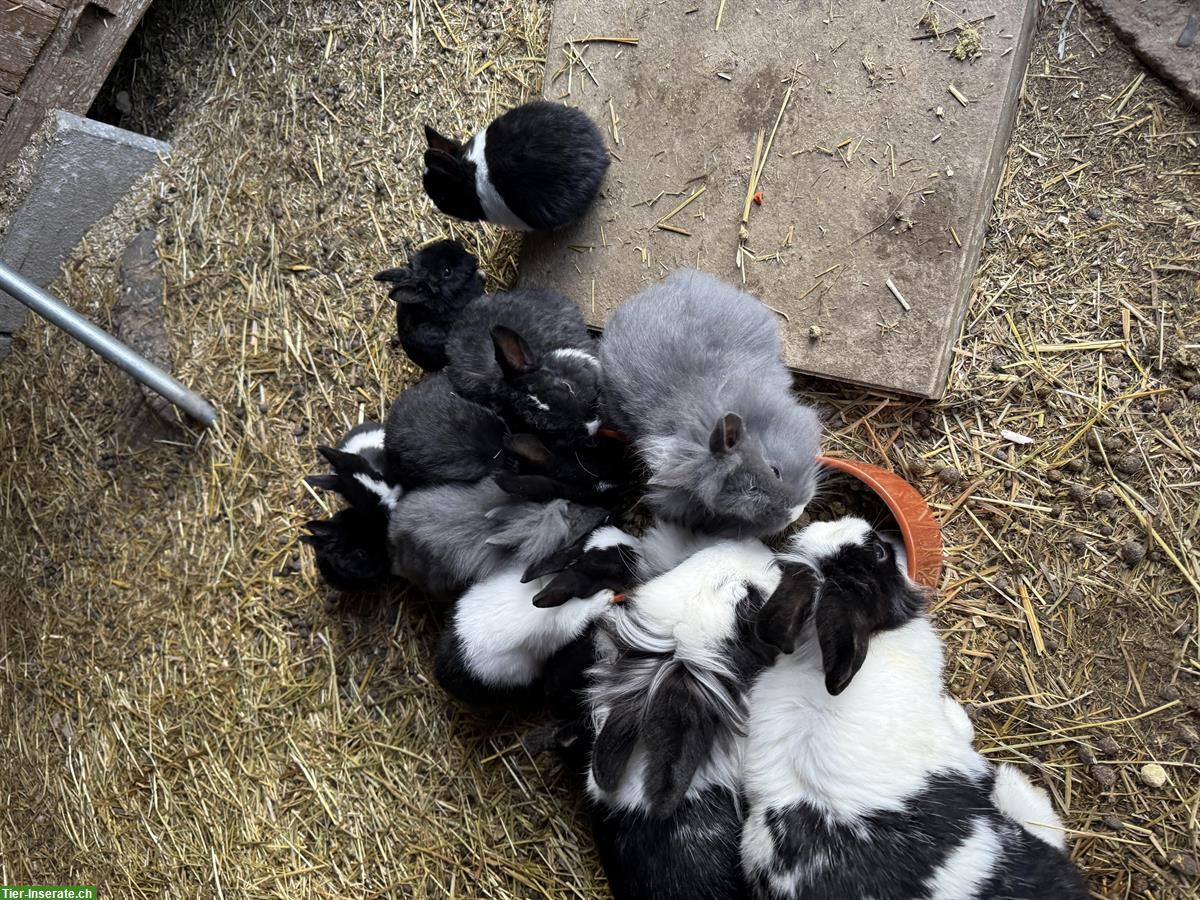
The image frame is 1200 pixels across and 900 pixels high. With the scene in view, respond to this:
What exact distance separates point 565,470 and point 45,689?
3.26 meters

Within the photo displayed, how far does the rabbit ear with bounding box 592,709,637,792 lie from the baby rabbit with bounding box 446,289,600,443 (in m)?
1.08

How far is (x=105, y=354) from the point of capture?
3885 millimetres

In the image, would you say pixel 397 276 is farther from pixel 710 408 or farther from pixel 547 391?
pixel 710 408

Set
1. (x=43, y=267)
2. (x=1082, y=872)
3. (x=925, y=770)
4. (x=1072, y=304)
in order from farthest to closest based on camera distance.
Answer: (x=43, y=267)
(x=1072, y=304)
(x=1082, y=872)
(x=925, y=770)

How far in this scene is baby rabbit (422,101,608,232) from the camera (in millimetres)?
3443

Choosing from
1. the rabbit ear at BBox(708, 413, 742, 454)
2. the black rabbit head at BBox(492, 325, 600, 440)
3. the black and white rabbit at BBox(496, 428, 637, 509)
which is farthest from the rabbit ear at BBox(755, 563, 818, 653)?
the black rabbit head at BBox(492, 325, 600, 440)

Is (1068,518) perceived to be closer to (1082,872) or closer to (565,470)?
(1082,872)

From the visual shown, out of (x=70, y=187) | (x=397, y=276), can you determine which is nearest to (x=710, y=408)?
(x=397, y=276)

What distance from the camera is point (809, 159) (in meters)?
3.27

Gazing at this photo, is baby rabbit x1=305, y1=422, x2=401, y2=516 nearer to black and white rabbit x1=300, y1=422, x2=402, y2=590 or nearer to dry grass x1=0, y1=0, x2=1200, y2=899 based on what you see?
black and white rabbit x1=300, y1=422, x2=402, y2=590

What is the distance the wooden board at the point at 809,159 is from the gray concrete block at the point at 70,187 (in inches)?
108

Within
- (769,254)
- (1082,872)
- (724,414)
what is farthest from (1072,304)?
(1082,872)

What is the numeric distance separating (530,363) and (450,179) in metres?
0.98

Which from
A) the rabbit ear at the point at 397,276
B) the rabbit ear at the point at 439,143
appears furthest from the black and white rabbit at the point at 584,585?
the rabbit ear at the point at 439,143
